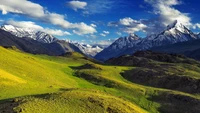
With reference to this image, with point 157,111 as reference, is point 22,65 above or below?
above

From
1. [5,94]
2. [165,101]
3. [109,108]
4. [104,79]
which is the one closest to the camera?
[109,108]

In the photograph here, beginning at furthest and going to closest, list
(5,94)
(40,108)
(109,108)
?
1. (5,94)
2. (109,108)
3. (40,108)

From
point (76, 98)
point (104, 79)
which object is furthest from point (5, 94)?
point (104, 79)

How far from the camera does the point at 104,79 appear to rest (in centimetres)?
12675

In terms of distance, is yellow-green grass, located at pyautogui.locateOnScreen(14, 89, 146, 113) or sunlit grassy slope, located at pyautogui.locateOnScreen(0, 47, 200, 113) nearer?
yellow-green grass, located at pyautogui.locateOnScreen(14, 89, 146, 113)

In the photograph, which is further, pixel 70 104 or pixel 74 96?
pixel 74 96

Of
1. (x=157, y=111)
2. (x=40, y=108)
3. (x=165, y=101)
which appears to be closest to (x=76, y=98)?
(x=40, y=108)

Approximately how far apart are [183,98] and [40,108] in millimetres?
64782

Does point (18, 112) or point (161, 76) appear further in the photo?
point (161, 76)

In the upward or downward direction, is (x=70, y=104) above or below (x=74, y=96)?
below

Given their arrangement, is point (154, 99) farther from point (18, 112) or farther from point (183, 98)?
point (18, 112)

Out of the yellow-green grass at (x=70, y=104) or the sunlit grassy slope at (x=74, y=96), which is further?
the sunlit grassy slope at (x=74, y=96)

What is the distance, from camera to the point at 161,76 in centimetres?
14588

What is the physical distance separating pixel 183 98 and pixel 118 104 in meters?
49.1
